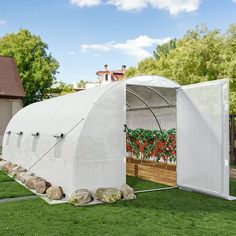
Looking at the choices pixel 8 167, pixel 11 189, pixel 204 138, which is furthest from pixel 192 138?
pixel 8 167

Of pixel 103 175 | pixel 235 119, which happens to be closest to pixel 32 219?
pixel 103 175

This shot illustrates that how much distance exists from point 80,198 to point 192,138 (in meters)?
3.14

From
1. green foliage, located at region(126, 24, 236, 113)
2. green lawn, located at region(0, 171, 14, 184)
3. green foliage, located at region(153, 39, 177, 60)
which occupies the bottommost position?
green lawn, located at region(0, 171, 14, 184)

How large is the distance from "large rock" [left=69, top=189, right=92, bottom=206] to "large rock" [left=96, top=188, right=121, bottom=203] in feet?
0.69

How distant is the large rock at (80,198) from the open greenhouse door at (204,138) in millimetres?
2653

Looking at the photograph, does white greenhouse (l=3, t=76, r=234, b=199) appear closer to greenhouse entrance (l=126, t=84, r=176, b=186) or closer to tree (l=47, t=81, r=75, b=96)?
greenhouse entrance (l=126, t=84, r=176, b=186)

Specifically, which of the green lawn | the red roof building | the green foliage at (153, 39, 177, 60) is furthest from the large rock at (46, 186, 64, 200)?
the red roof building

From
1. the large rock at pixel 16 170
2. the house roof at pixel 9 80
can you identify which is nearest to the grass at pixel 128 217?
the large rock at pixel 16 170

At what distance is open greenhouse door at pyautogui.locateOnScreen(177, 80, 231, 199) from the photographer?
7539mm

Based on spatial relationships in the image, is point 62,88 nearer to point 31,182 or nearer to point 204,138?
point 31,182

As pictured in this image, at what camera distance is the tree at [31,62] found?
32.1m

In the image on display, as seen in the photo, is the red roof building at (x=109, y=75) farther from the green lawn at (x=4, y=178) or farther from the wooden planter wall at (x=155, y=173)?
the green lawn at (x=4, y=178)

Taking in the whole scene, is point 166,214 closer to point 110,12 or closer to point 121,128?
point 121,128

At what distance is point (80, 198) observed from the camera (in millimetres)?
6996
